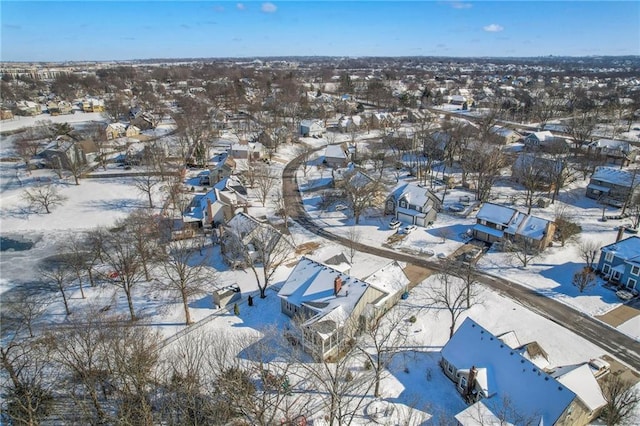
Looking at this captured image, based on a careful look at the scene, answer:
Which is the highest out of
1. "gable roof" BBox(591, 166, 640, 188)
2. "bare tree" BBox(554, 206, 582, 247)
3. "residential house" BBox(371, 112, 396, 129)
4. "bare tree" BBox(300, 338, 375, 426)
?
"residential house" BBox(371, 112, 396, 129)

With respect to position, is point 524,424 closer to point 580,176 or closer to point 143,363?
point 143,363

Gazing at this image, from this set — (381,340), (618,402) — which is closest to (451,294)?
(381,340)

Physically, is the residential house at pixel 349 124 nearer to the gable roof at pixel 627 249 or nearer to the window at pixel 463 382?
the gable roof at pixel 627 249

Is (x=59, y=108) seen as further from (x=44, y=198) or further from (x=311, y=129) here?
(x=44, y=198)

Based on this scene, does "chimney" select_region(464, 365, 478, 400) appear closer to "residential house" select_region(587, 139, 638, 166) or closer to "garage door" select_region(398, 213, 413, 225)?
"garage door" select_region(398, 213, 413, 225)

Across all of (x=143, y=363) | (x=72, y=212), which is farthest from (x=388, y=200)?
(x=72, y=212)

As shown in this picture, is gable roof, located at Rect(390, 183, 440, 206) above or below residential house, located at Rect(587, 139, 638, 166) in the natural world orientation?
below

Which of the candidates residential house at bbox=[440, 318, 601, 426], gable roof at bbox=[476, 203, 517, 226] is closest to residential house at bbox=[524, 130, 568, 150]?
gable roof at bbox=[476, 203, 517, 226]
